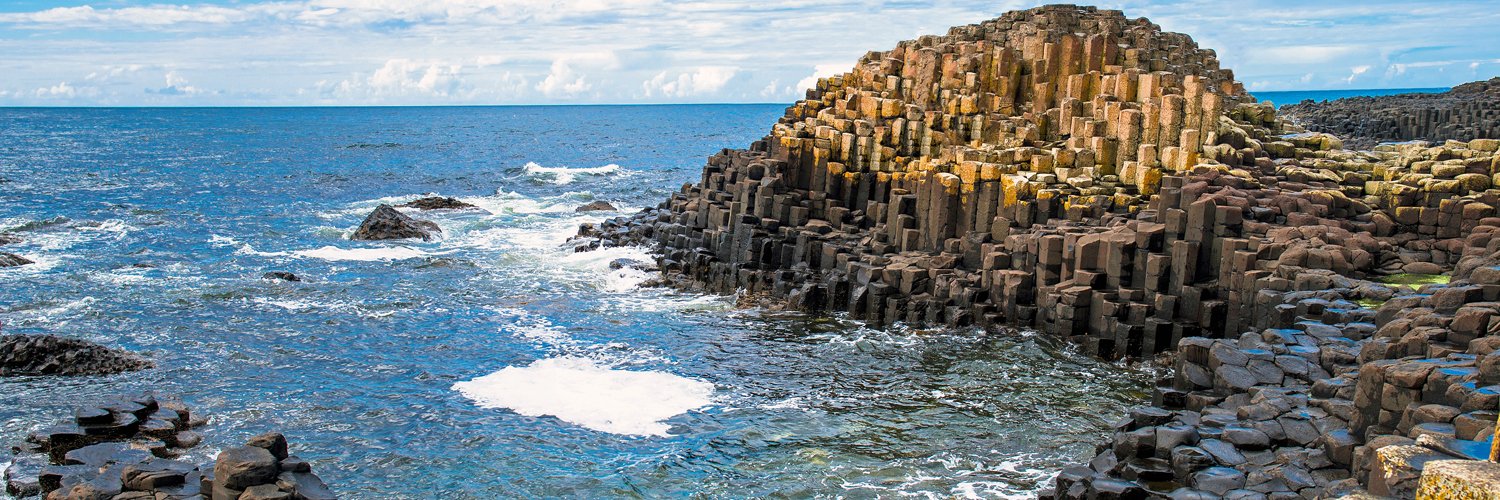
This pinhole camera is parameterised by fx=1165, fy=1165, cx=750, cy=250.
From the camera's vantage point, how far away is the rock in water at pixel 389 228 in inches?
1720

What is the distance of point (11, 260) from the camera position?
37.4m

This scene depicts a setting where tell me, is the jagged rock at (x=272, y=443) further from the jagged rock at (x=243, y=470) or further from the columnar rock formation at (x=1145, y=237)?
the columnar rock formation at (x=1145, y=237)

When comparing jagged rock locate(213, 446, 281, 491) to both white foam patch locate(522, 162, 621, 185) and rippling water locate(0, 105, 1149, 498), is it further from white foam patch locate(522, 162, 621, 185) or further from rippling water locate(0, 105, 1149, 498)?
white foam patch locate(522, 162, 621, 185)

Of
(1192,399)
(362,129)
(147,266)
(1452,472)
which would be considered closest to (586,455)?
(1192,399)

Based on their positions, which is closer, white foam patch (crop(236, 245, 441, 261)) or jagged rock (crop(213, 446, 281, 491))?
jagged rock (crop(213, 446, 281, 491))

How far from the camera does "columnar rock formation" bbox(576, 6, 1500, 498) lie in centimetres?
1577

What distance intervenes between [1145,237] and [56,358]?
23.2 m

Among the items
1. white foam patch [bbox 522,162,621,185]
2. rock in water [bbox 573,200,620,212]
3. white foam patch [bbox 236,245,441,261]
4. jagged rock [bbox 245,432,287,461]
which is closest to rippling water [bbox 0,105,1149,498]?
white foam patch [bbox 236,245,441,261]

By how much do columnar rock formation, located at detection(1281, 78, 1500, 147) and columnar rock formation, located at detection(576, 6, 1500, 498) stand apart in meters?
22.9

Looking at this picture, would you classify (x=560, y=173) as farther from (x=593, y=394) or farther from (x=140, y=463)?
(x=140, y=463)

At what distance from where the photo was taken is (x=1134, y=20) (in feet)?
→ 127

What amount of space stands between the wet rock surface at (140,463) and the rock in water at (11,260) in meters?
20.9

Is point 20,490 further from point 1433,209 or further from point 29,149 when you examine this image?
point 29,149

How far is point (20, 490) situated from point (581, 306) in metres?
15.9
